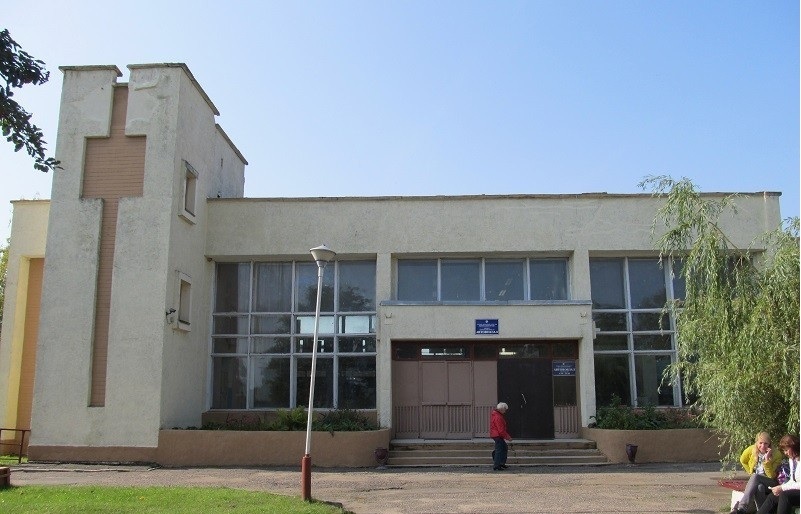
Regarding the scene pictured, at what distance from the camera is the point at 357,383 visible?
19703mm

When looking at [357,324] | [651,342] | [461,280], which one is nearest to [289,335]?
[357,324]

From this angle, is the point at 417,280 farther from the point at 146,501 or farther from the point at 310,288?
the point at 146,501

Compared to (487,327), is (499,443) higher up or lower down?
lower down

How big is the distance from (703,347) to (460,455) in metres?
7.72

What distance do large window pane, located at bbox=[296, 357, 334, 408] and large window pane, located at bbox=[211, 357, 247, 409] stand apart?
147 cm

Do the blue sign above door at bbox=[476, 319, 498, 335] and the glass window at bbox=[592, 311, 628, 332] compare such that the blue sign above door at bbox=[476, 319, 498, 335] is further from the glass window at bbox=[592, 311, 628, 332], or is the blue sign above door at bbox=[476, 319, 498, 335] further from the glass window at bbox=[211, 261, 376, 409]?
the glass window at bbox=[211, 261, 376, 409]

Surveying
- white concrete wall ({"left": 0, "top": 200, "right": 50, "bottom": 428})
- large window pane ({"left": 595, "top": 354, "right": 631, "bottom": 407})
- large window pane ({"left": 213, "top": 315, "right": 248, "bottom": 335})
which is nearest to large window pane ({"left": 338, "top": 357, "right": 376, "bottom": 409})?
large window pane ({"left": 213, "top": 315, "right": 248, "bottom": 335})

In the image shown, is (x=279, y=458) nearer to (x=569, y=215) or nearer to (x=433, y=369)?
(x=433, y=369)

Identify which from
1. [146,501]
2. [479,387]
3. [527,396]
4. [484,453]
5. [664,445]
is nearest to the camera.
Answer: [146,501]

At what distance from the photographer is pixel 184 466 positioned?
658 inches

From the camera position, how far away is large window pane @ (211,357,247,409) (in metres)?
19.9

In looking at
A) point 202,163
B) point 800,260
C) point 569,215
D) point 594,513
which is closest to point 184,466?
point 202,163

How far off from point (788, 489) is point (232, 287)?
14.7 m

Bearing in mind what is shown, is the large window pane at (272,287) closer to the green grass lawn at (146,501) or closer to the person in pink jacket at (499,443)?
the person in pink jacket at (499,443)
